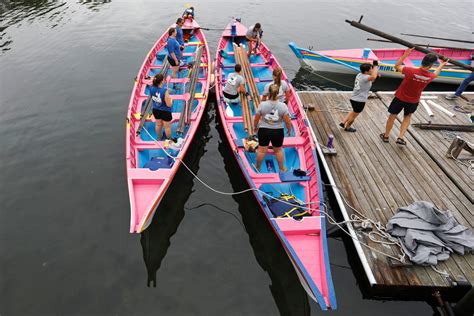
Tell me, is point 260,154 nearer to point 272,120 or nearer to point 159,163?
point 272,120

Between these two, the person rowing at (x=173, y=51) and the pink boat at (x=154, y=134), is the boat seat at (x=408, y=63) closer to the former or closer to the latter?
the pink boat at (x=154, y=134)

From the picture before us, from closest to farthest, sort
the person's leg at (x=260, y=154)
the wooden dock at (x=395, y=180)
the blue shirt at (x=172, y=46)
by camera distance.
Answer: the wooden dock at (x=395, y=180) < the person's leg at (x=260, y=154) < the blue shirt at (x=172, y=46)

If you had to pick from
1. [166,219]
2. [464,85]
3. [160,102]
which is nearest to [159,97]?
[160,102]


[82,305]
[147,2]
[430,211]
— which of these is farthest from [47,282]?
[147,2]

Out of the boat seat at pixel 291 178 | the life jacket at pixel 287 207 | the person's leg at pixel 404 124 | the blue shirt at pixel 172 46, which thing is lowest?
the life jacket at pixel 287 207

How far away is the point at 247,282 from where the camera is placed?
21.3 ft

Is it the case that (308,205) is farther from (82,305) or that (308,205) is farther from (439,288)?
(82,305)

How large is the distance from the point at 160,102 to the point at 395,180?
7096mm

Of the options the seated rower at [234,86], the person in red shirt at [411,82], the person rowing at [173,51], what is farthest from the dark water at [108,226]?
the person in red shirt at [411,82]

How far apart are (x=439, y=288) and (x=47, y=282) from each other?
8.46 m

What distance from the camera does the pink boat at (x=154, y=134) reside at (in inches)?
270

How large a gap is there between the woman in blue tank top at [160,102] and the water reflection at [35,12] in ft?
52.5

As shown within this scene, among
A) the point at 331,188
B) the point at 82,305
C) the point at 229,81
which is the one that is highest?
the point at 229,81

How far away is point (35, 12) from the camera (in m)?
22.5
